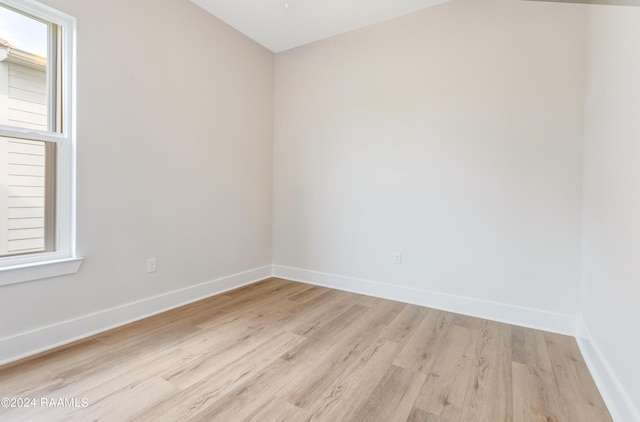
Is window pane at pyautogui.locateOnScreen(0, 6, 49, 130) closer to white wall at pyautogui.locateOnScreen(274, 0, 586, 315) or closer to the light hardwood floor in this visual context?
the light hardwood floor

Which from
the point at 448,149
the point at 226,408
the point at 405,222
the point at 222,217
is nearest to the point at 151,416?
the point at 226,408

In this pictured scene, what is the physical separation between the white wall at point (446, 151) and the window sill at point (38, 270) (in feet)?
7.05

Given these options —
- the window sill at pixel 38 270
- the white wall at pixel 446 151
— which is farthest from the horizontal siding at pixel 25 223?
the white wall at pixel 446 151

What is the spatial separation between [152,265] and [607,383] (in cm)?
317

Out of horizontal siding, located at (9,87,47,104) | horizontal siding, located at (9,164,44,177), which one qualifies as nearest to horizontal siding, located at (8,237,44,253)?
horizontal siding, located at (9,164,44,177)

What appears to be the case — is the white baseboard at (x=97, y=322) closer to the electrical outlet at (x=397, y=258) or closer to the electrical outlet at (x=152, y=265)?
the electrical outlet at (x=152, y=265)

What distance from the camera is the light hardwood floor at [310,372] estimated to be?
4.63ft

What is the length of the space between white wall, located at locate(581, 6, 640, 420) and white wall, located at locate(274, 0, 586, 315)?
20cm

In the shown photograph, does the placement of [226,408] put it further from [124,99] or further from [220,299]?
[124,99]

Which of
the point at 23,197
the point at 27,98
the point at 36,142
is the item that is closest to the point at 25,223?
the point at 23,197

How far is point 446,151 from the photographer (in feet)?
8.87

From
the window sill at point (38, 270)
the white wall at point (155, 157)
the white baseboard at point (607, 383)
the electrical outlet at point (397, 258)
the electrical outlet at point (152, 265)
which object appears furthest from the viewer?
the electrical outlet at point (397, 258)

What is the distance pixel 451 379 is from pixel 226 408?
4.15 feet

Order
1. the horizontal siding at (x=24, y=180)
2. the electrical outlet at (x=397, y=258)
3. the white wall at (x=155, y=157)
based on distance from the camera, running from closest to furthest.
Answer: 1. the horizontal siding at (x=24, y=180)
2. the white wall at (x=155, y=157)
3. the electrical outlet at (x=397, y=258)
